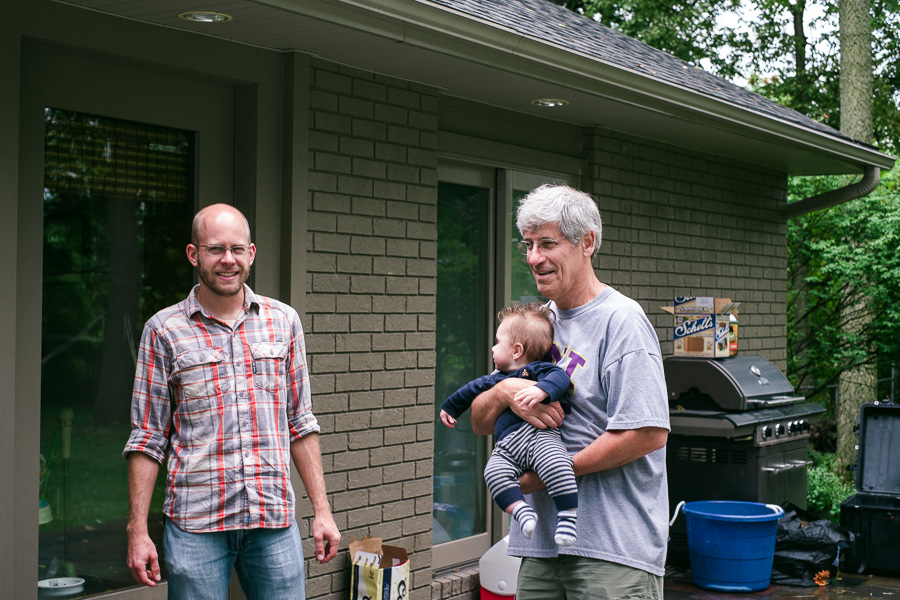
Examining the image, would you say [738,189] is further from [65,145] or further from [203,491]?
[203,491]

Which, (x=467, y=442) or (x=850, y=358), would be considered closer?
(x=467, y=442)

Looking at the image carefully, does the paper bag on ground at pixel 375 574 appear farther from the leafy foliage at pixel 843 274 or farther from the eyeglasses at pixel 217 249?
the leafy foliage at pixel 843 274

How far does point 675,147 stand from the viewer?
307 inches

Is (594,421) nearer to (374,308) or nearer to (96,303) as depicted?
(96,303)

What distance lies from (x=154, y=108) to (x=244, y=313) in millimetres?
1553

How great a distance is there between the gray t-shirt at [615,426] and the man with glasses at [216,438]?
0.91 meters

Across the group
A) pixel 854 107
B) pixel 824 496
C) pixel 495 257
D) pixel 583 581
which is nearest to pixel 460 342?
pixel 495 257

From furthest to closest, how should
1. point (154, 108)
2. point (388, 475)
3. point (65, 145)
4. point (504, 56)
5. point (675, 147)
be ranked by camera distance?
point (675, 147), point (388, 475), point (504, 56), point (154, 108), point (65, 145)

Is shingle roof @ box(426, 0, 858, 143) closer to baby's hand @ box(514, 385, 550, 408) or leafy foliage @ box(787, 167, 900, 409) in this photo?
baby's hand @ box(514, 385, 550, 408)

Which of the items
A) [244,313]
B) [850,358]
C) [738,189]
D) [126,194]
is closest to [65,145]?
[126,194]

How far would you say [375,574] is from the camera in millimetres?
4918

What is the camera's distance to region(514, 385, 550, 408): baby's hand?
2580 mm

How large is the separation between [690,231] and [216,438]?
5598 mm

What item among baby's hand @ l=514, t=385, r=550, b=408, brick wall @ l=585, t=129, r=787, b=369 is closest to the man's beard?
baby's hand @ l=514, t=385, r=550, b=408
